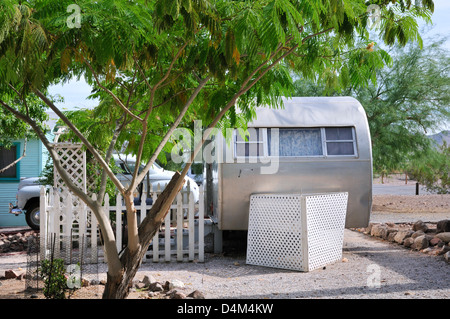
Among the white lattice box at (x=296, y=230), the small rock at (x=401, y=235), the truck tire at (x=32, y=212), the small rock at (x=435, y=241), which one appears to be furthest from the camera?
the truck tire at (x=32, y=212)

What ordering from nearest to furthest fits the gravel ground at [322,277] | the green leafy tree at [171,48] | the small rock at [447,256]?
the green leafy tree at [171,48], the gravel ground at [322,277], the small rock at [447,256]

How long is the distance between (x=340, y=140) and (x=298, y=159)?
853 mm

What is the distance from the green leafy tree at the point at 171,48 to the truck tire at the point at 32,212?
830 centimetres

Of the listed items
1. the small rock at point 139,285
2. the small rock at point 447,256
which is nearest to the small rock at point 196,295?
the small rock at point 139,285

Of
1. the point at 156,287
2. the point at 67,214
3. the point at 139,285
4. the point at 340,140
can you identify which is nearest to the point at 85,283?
the point at 139,285

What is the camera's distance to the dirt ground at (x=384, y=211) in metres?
5.78

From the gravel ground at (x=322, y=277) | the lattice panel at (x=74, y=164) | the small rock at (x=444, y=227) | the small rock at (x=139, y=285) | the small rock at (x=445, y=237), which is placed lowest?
the gravel ground at (x=322, y=277)

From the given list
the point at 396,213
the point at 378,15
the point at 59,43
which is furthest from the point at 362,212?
the point at 396,213

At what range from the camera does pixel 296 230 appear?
25.5 ft

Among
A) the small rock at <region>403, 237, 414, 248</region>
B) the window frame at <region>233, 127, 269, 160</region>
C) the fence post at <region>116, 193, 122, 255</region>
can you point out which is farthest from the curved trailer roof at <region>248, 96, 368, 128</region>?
the fence post at <region>116, 193, 122, 255</region>

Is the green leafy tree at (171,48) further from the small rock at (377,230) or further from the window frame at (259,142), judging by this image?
the small rock at (377,230)

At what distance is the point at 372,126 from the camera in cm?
1509
